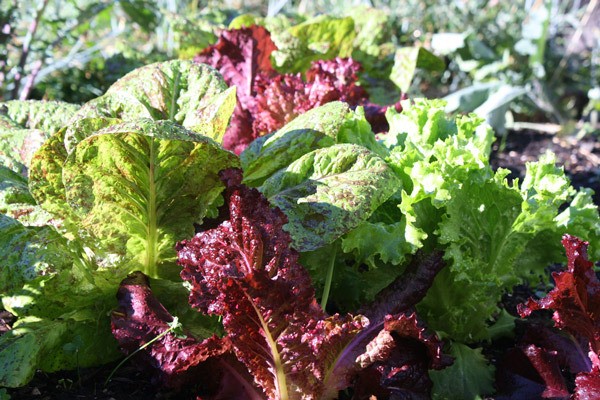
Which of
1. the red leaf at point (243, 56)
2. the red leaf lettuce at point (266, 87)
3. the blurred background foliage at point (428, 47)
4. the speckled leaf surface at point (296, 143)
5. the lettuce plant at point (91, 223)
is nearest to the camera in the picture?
the lettuce plant at point (91, 223)

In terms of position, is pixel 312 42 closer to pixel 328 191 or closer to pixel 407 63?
pixel 407 63

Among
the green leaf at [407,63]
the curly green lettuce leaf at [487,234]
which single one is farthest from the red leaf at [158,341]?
the green leaf at [407,63]

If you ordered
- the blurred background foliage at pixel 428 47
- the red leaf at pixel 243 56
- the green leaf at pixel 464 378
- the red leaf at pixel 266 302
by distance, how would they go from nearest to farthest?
the red leaf at pixel 266 302 < the green leaf at pixel 464 378 < the red leaf at pixel 243 56 < the blurred background foliage at pixel 428 47

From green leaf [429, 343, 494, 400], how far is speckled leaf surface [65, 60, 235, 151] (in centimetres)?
124

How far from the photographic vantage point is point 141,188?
225 centimetres

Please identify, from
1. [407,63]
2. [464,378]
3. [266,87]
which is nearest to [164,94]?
[266,87]

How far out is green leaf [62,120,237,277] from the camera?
2135 millimetres

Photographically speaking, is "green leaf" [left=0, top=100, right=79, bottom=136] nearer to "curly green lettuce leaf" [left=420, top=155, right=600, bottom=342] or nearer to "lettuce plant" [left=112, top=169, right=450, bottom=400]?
"lettuce plant" [left=112, top=169, right=450, bottom=400]

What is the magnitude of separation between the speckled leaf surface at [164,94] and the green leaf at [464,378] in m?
1.24

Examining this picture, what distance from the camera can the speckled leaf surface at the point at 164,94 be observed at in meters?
2.60

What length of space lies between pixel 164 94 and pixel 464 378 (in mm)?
1462

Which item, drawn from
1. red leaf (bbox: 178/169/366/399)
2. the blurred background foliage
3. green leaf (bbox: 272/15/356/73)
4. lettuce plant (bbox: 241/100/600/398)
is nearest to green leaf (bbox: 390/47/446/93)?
the blurred background foliage

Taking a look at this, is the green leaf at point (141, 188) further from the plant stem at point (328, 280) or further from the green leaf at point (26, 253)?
the plant stem at point (328, 280)

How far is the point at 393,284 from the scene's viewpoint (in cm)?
229
